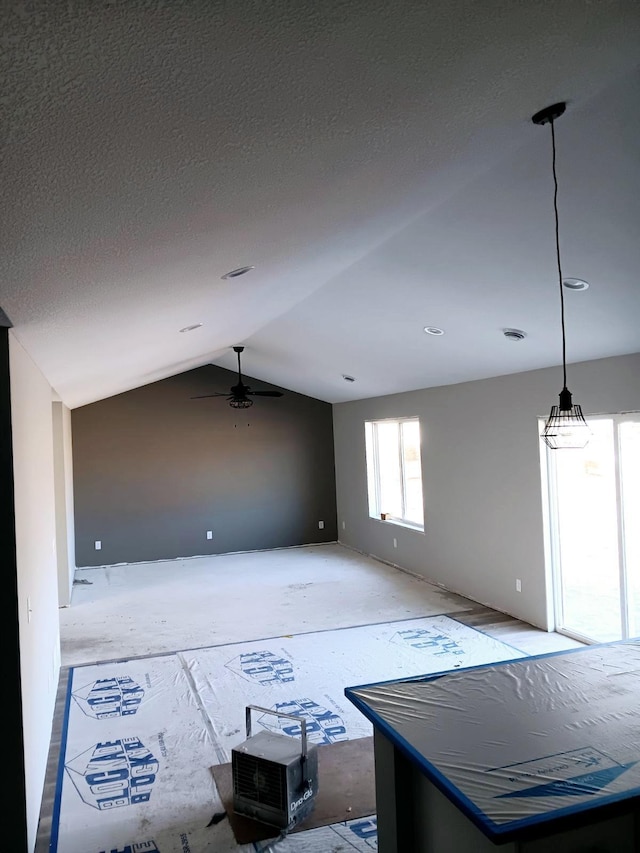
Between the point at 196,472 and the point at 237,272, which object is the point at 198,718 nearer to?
the point at 237,272

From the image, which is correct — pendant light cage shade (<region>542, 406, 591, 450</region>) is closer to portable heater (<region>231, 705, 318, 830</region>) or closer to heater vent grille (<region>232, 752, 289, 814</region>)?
portable heater (<region>231, 705, 318, 830</region>)

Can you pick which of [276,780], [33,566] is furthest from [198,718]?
[33,566]

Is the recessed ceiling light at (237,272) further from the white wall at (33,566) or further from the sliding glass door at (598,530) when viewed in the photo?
the sliding glass door at (598,530)

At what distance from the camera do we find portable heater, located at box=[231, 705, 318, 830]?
10.0 feet

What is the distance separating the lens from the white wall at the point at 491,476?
Result: 17.5ft

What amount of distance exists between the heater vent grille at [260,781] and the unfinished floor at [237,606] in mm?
1407

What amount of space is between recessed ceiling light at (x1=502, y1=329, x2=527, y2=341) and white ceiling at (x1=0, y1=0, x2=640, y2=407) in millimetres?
79

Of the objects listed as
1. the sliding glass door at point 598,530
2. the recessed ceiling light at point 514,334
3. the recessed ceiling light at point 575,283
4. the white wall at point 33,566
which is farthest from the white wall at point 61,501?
the recessed ceiling light at point 575,283

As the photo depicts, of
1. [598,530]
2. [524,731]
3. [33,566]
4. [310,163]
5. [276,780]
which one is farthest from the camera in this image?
[598,530]

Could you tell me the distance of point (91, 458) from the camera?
9.43 metres

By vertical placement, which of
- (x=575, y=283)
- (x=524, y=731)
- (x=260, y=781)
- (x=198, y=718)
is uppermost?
(x=575, y=283)

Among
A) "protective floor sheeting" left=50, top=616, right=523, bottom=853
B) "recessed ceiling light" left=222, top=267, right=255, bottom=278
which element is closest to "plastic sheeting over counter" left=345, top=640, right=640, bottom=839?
"protective floor sheeting" left=50, top=616, right=523, bottom=853

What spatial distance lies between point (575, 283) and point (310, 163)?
2386 millimetres

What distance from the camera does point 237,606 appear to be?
23.2 ft
